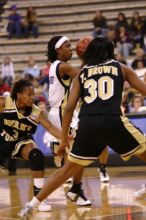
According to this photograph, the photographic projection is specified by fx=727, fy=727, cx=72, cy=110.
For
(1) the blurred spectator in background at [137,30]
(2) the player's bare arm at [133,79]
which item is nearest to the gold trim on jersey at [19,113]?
(2) the player's bare arm at [133,79]

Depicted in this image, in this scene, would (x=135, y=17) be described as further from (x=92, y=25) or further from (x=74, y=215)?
(x=74, y=215)

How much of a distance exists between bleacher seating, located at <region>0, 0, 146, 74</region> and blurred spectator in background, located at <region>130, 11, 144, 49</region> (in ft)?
4.74

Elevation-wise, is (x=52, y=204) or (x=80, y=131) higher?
(x=80, y=131)

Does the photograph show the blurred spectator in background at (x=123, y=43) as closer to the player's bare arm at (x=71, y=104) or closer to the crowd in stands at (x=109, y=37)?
the crowd in stands at (x=109, y=37)

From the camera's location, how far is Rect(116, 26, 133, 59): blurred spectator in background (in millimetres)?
20312

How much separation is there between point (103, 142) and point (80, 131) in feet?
0.87

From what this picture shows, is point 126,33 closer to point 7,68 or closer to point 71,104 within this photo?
point 7,68

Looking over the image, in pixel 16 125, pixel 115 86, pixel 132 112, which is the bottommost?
pixel 132 112

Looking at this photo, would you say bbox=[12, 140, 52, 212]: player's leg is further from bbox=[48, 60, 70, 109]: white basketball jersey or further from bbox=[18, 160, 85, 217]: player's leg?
bbox=[48, 60, 70, 109]: white basketball jersey

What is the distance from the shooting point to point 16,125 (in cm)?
905

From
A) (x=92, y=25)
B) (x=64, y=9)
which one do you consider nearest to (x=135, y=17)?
(x=92, y=25)

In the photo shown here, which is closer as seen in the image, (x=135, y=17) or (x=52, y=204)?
(x=52, y=204)

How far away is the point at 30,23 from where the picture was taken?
23312mm

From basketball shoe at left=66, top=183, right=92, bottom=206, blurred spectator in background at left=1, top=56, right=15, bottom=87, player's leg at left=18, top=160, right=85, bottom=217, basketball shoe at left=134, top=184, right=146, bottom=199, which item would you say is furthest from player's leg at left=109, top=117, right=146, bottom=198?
blurred spectator in background at left=1, top=56, right=15, bottom=87
